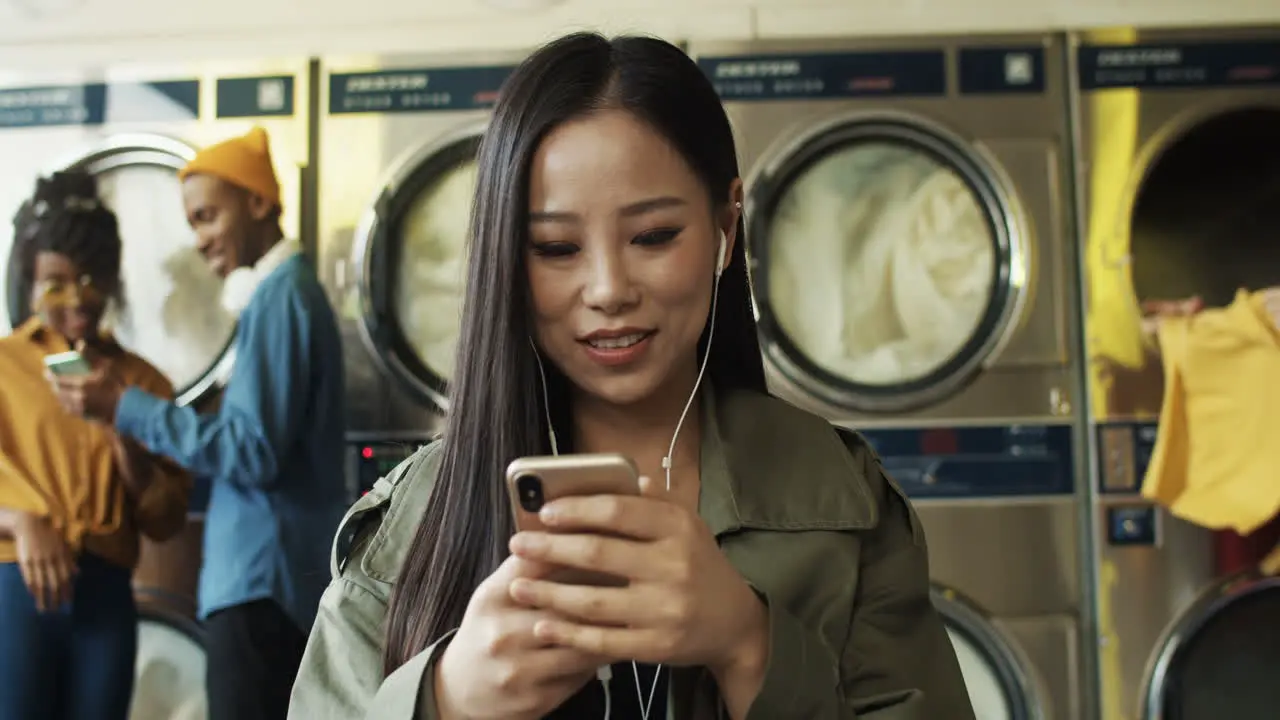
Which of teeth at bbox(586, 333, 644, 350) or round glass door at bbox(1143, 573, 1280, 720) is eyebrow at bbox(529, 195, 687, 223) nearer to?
teeth at bbox(586, 333, 644, 350)

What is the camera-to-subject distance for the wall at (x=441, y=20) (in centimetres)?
251

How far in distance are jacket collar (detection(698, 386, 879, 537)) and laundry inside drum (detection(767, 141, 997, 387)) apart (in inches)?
60.7

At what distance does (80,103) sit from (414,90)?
813mm

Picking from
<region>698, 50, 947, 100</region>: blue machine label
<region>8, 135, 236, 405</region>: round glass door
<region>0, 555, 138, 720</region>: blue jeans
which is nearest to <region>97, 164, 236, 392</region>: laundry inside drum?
<region>8, 135, 236, 405</region>: round glass door

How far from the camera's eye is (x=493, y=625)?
68 cm

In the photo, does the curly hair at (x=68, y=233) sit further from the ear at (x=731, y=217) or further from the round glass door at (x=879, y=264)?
the ear at (x=731, y=217)

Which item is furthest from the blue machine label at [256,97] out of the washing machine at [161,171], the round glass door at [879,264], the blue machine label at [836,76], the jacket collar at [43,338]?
the round glass door at [879,264]

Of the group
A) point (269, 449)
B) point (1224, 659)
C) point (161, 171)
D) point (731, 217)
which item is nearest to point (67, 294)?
point (161, 171)

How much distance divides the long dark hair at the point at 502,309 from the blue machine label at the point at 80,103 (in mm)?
2000

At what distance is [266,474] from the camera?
217cm

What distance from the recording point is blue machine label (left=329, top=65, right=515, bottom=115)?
2523 millimetres

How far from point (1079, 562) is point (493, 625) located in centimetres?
201

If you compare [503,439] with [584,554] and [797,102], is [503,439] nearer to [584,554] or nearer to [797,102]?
[584,554]

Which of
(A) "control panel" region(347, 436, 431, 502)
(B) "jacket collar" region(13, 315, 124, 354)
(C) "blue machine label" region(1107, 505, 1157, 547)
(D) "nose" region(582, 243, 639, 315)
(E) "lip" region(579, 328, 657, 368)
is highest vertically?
(B) "jacket collar" region(13, 315, 124, 354)
